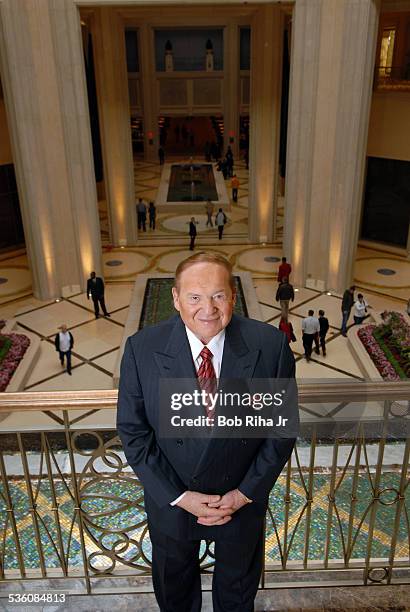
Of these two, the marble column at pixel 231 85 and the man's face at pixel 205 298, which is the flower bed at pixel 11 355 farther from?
the marble column at pixel 231 85

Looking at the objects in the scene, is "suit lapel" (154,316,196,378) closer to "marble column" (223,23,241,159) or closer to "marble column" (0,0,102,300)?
"marble column" (0,0,102,300)

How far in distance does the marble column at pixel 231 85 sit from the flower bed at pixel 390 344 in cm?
1924

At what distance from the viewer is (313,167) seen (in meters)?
10.4

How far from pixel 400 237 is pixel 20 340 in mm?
9177

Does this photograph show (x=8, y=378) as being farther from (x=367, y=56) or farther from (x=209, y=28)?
(x=209, y=28)

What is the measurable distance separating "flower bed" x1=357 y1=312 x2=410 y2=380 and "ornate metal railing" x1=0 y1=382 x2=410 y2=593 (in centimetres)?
302

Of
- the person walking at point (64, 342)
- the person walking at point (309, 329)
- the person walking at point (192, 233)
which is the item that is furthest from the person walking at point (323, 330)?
the person walking at point (192, 233)

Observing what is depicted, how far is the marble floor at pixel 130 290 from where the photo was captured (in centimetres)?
816

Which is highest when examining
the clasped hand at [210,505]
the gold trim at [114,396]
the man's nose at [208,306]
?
the man's nose at [208,306]

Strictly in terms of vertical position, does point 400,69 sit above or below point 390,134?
above

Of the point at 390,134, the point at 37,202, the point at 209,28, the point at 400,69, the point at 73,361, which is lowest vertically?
the point at 73,361

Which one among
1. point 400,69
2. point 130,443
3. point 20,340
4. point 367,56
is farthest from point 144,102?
point 130,443

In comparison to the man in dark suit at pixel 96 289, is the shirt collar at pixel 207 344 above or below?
above

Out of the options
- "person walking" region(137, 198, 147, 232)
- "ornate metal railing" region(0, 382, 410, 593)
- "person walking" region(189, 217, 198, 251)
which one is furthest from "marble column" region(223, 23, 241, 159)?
"ornate metal railing" region(0, 382, 410, 593)
